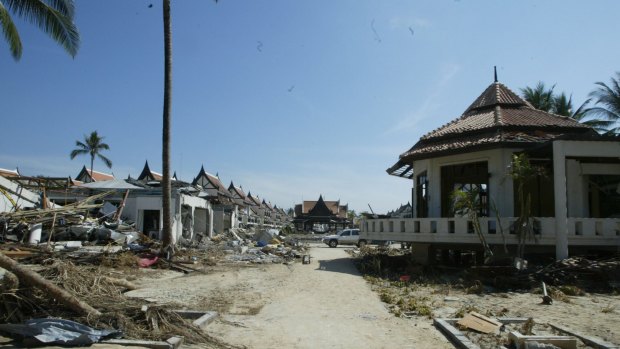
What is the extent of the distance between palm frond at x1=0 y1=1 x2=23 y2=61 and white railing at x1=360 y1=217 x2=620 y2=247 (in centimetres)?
1413

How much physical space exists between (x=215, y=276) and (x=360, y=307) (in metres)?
6.19

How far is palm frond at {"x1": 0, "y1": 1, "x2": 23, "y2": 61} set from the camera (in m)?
13.7

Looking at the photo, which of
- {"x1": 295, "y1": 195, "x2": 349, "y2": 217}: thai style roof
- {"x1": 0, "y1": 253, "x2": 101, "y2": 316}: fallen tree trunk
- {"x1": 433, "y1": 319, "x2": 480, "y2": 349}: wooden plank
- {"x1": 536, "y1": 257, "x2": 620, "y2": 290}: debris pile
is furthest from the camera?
{"x1": 295, "y1": 195, "x2": 349, "y2": 217}: thai style roof

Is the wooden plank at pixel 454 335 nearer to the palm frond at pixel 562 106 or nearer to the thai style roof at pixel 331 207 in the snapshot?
the palm frond at pixel 562 106

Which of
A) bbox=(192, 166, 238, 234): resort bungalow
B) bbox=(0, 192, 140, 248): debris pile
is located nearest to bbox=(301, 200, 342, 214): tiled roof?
bbox=(192, 166, 238, 234): resort bungalow

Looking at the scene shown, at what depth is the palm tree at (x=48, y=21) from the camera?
13.7 meters

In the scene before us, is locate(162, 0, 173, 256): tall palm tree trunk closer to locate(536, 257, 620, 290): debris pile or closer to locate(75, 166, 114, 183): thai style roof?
locate(536, 257, 620, 290): debris pile

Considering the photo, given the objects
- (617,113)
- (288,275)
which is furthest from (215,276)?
(617,113)

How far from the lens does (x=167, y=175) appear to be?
58.1 feet

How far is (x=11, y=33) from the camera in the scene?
14.3m

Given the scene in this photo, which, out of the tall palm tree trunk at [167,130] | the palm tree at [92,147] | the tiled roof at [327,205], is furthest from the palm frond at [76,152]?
the tall palm tree trunk at [167,130]

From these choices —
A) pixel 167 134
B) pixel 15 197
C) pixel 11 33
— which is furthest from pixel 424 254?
pixel 15 197

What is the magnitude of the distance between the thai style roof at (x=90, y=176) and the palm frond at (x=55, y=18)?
33569mm

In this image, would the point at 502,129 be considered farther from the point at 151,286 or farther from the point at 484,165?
the point at 151,286
